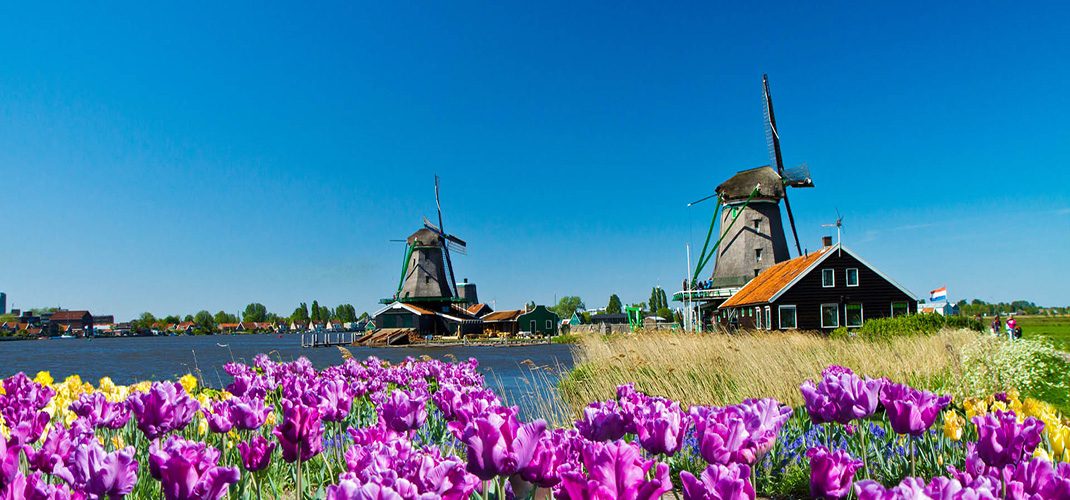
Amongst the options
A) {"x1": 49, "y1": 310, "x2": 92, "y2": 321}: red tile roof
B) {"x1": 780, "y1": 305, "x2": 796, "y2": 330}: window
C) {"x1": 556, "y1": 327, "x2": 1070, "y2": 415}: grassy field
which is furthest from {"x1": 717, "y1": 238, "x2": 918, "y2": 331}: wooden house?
{"x1": 49, "y1": 310, "x2": 92, "y2": 321}: red tile roof

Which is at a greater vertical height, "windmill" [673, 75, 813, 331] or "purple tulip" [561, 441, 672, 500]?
"windmill" [673, 75, 813, 331]

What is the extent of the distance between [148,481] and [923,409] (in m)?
3.15

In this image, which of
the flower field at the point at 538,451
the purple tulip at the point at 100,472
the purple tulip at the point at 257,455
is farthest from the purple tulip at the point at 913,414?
the purple tulip at the point at 100,472

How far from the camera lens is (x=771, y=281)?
29.5 meters

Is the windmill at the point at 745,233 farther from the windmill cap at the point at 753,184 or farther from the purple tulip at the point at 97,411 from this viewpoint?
the purple tulip at the point at 97,411

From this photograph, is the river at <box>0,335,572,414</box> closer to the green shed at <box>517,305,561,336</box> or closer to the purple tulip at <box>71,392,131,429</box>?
the purple tulip at <box>71,392,131,429</box>

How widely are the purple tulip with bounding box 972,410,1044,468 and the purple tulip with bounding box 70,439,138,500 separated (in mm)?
2477

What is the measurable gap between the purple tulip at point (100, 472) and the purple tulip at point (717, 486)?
136 centimetres

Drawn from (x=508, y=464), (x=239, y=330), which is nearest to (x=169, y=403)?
(x=508, y=464)

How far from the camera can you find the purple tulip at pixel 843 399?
9.06 ft

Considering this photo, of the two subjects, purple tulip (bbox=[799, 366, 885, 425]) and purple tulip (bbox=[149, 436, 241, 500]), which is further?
purple tulip (bbox=[799, 366, 885, 425])

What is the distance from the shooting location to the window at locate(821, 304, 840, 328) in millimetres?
27375

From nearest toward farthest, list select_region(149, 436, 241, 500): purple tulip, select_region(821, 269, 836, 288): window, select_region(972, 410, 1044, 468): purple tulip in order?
select_region(149, 436, 241, 500): purple tulip, select_region(972, 410, 1044, 468): purple tulip, select_region(821, 269, 836, 288): window

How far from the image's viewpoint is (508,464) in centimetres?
177
